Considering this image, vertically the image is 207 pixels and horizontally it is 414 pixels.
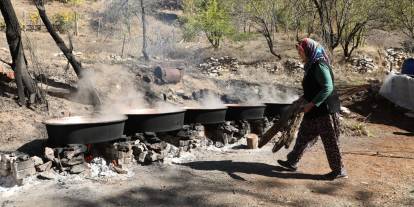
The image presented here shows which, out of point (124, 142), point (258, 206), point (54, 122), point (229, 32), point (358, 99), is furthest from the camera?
point (229, 32)

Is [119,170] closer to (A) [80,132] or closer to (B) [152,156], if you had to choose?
(B) [152,156]

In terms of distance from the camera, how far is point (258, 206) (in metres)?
4.09

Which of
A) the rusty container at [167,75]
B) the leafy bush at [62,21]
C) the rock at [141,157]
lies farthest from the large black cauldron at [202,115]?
the leafy bush at [62,21]

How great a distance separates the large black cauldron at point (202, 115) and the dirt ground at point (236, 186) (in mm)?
620

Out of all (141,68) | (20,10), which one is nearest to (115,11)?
(20,10)

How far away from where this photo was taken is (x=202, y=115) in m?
6.44

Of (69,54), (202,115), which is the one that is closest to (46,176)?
(202,115)

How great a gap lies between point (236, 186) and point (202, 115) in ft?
6.37

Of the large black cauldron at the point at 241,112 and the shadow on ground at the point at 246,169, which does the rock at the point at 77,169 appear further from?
the large black cauldron at the point at 241,112

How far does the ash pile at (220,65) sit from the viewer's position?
16.3 m

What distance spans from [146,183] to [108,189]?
45 centimetres

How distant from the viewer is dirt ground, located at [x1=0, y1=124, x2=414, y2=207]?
4199 mm

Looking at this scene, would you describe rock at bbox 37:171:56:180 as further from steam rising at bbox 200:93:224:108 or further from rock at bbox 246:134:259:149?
steam rising at bbox 200:93:224:108

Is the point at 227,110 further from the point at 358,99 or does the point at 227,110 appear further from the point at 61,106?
the point at 358,99
